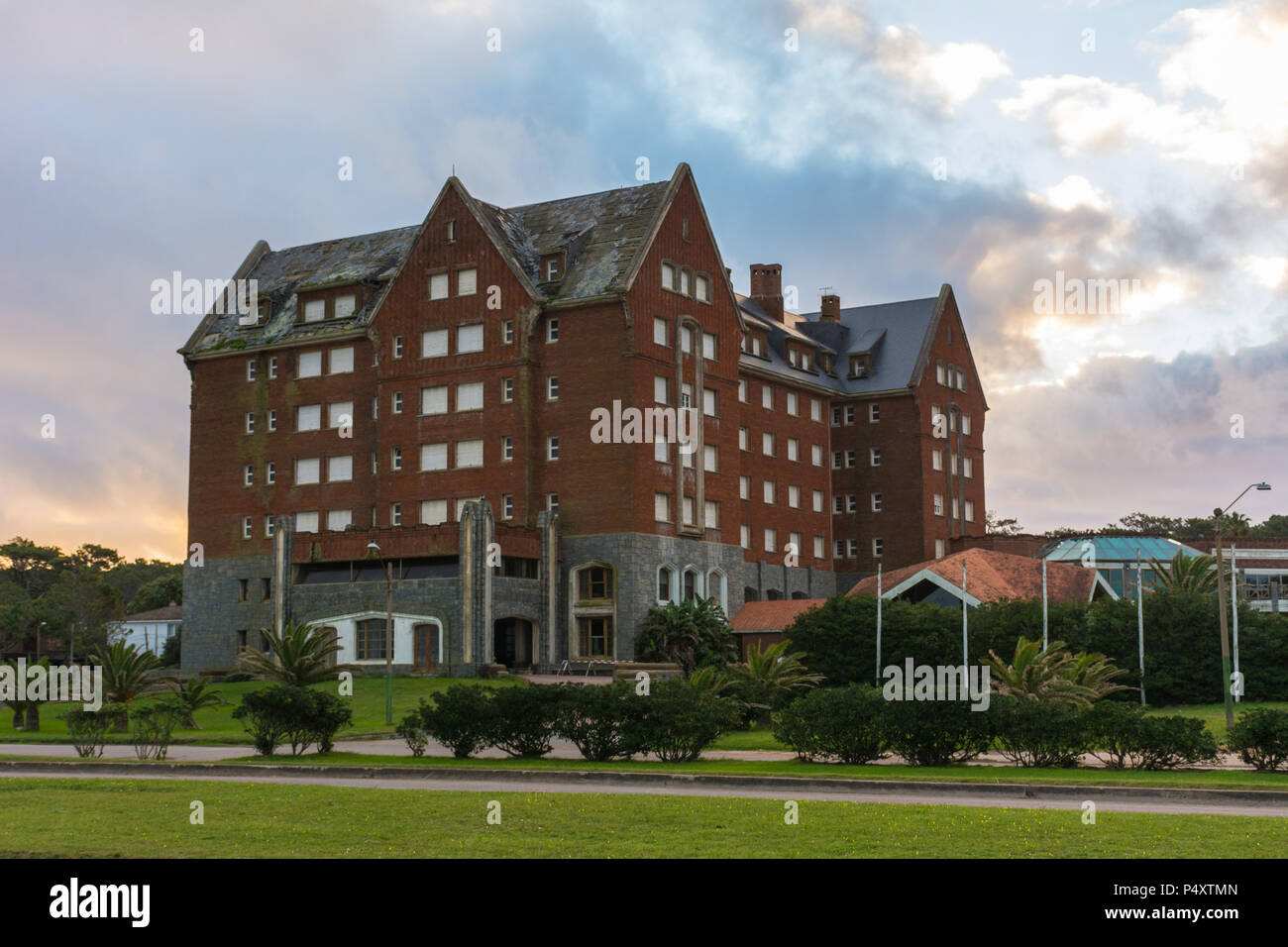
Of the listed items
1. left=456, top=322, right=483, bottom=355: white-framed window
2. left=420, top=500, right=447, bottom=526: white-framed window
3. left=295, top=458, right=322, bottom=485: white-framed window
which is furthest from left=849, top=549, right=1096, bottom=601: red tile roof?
left=295, top=458, right=322, bottom=485: white-framed window

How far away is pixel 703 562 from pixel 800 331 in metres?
27.3

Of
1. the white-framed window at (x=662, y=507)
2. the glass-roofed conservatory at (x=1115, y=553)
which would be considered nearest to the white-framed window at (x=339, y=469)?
the white-framed window at (x=662, y=507)

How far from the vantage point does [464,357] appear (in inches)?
2955

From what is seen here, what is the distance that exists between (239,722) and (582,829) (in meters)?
33.5

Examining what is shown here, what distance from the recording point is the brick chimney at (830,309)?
99.6 m

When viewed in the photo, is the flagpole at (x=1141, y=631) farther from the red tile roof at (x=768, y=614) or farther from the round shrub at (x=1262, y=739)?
the round shrub at (x=1262, y=739)

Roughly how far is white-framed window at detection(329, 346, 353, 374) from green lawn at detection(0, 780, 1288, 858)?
58.1 meters

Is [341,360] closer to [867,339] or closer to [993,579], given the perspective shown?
[867,339]

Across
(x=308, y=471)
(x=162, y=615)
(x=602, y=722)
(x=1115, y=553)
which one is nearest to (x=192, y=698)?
(x=602, y=722)

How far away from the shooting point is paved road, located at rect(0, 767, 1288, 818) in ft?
74.5

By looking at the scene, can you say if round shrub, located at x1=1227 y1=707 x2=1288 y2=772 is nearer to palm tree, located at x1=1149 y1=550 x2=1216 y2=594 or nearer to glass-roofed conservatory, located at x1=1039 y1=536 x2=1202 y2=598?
palm tree, located at x1=1149 y1=550 x2=1216 y2=594

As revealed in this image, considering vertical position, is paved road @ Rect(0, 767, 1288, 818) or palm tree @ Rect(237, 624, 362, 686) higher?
palm tree @ Rect(237, 624, 362, 686)

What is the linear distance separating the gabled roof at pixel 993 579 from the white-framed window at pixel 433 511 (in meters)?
21.3
